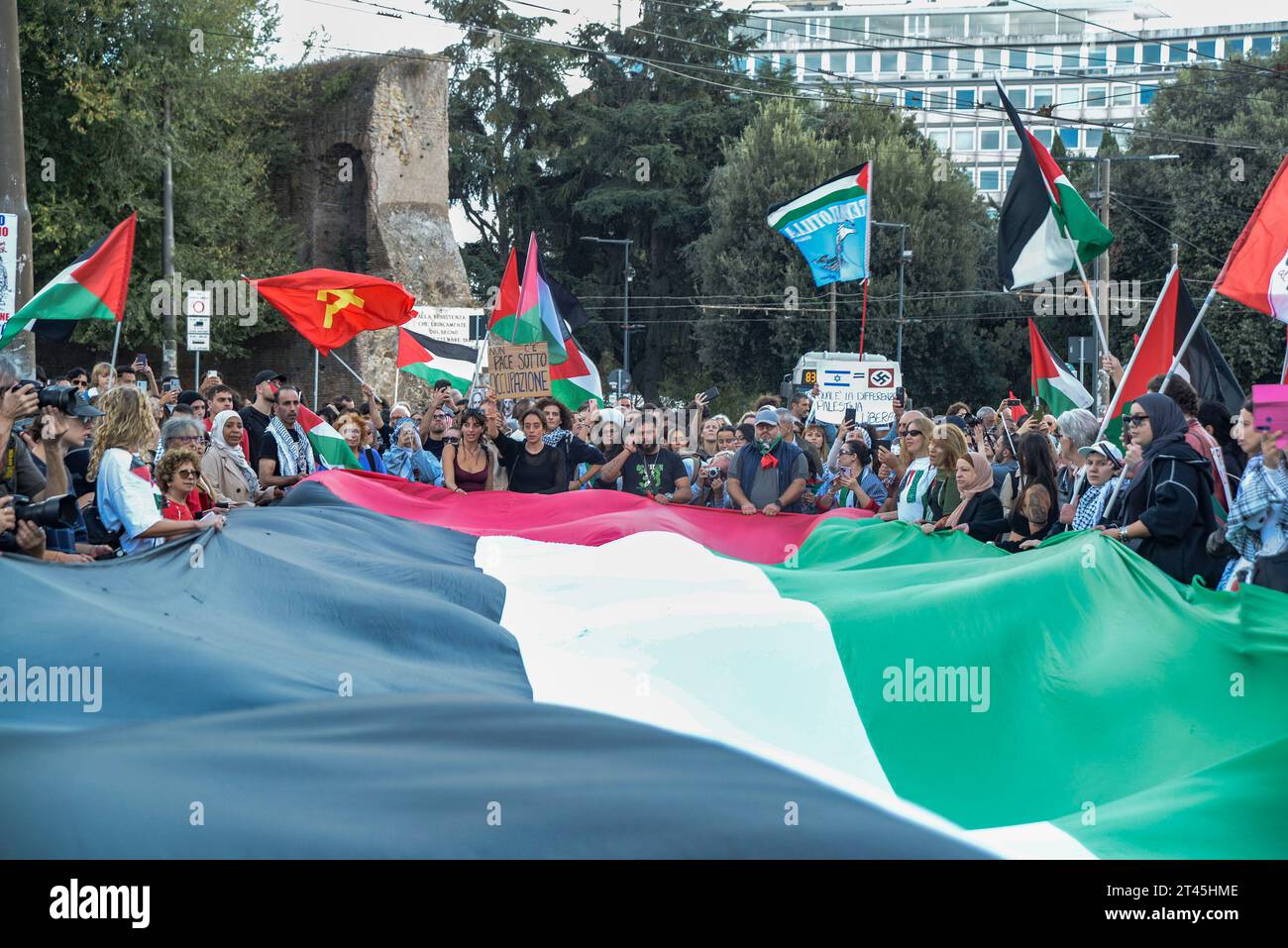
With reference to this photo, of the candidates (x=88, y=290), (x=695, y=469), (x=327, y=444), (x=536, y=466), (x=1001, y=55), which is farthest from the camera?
(x=1001, y=55)

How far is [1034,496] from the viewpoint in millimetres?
8383

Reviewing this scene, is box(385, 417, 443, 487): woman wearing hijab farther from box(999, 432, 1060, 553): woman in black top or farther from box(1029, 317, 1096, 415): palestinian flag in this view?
box(1029, 317, 1096, 415): palestinian flag

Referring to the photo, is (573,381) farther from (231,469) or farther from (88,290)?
(231,469)

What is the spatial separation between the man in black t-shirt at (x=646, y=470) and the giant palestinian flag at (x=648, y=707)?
306 centimetres

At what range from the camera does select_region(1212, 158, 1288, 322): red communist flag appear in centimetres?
860

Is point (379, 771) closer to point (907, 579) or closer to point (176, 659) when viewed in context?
point (176, 659)

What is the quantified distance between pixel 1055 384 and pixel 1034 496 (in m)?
5.92

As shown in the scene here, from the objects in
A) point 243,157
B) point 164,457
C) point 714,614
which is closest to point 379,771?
point 714,614

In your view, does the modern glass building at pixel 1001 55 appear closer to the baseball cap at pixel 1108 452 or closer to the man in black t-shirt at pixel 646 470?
the man in black t-shirt at pixel 646 470

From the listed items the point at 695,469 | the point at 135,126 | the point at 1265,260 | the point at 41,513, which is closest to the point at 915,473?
the point at 1265,260

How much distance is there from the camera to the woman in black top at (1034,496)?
8.34m

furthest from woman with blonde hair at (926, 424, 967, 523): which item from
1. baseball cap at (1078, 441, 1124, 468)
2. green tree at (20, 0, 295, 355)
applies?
green tree at (20, 0, 295, 355)

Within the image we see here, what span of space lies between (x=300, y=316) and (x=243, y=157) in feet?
61.4

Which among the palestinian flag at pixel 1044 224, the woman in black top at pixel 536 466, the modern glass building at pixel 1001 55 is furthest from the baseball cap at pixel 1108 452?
the modern glass building at pixel 1001 55
